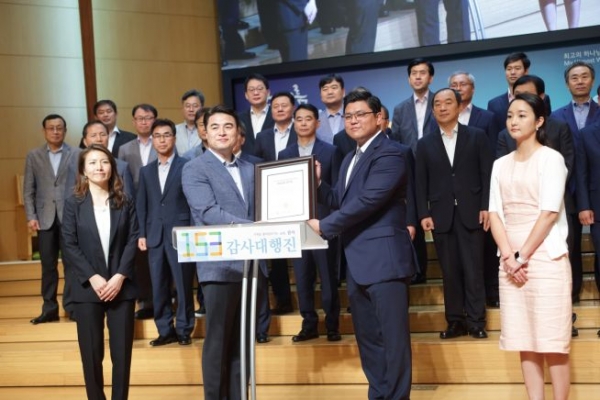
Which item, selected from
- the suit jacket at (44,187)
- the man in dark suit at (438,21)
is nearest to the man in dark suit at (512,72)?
the man in dark suit at (438,21)

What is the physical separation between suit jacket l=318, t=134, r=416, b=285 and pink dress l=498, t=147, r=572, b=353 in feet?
1.60

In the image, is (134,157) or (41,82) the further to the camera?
(41,82)

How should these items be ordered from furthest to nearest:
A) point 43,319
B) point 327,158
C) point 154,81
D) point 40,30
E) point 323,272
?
point 154,81, point 40,30, point 43,319, point 327,158, point 323,272

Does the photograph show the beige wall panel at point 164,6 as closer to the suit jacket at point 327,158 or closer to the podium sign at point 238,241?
the suit jacket at point 327,158

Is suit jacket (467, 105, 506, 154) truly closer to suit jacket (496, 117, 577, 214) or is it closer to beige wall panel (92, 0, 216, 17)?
suit jacket (496, 117, 577, 214)

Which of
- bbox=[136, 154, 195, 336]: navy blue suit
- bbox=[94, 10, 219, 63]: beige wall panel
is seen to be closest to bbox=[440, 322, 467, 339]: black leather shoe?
bbox=[136, 154, 195, 336]: navy blue suit

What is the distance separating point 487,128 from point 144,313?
107 inches

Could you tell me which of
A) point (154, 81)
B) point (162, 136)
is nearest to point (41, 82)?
point (154, 81)

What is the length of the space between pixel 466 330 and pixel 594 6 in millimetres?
4206

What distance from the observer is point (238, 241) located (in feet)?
11.7

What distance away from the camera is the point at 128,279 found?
4449 mm

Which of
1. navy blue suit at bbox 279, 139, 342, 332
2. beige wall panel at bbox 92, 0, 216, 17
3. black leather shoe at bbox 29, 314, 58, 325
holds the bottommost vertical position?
black leather shoe at bbox 29, 314, 58, 325

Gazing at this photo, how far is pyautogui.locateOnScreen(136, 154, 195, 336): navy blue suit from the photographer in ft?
18.1

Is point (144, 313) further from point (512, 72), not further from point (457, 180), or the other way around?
point (512, 72)
